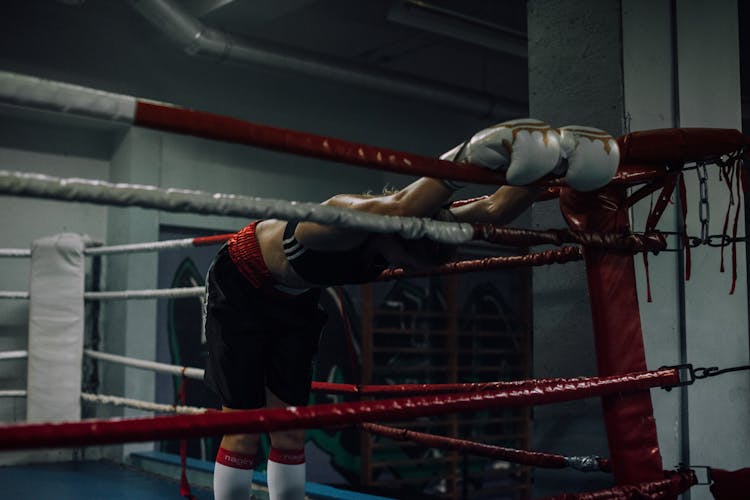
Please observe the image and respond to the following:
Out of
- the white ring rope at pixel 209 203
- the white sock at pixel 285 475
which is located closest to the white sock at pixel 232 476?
the white sock at pixel 285 475

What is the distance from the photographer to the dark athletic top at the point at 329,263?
149 cm

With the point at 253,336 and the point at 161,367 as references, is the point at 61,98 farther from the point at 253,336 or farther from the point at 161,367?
the point at 161,367

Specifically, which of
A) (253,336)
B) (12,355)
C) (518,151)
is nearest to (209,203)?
(518,151)

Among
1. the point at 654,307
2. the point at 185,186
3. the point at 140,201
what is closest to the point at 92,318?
the point at 185,186

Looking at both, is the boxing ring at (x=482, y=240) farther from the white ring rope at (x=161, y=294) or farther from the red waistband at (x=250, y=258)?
the white ring rope at (x=161, y=294)

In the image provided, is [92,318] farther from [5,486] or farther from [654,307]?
[654,307]

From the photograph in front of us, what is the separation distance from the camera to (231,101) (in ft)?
16.1

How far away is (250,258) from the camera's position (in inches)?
68.2

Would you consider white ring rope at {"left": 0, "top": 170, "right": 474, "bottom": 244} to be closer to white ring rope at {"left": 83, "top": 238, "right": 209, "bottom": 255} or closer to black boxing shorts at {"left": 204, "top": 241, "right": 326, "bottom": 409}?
black boxing shorts at {"left": 204, "top": 241, "right": 326, "bottom": 409}

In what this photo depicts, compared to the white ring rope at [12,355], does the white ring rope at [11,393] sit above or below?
below

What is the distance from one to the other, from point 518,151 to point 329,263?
0.54 m

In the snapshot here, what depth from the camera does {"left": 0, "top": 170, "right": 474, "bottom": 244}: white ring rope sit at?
2.69 ft

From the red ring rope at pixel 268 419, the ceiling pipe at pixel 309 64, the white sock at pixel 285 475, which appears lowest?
the white sock at pixel 285 475

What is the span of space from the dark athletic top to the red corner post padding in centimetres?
41
